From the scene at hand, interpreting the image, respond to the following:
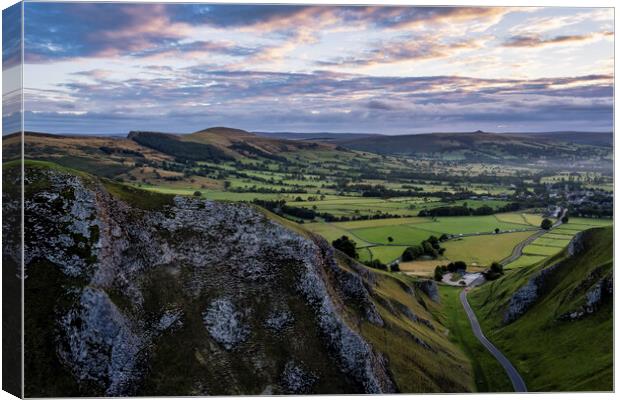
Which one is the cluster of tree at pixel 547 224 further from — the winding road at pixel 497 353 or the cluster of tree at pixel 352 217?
the cluster of tree at pixel 352 217

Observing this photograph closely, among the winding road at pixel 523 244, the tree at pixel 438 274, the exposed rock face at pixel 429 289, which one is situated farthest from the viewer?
the winding road at pixel 523 244

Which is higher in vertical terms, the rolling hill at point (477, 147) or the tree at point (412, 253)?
the rolling hill at point (477, 147)

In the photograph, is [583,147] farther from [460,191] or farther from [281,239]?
[460,191]

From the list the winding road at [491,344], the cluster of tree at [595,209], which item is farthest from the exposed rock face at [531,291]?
the cluster of tree at [595,209]

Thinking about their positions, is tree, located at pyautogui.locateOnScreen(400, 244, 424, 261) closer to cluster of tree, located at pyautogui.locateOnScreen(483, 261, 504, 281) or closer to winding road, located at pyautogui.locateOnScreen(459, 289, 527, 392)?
cluster of tree, located at pyautogui.locateOnScreen(483, 261, 504, 281)

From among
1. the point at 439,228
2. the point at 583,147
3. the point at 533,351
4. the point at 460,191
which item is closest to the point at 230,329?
the point at 533,351
